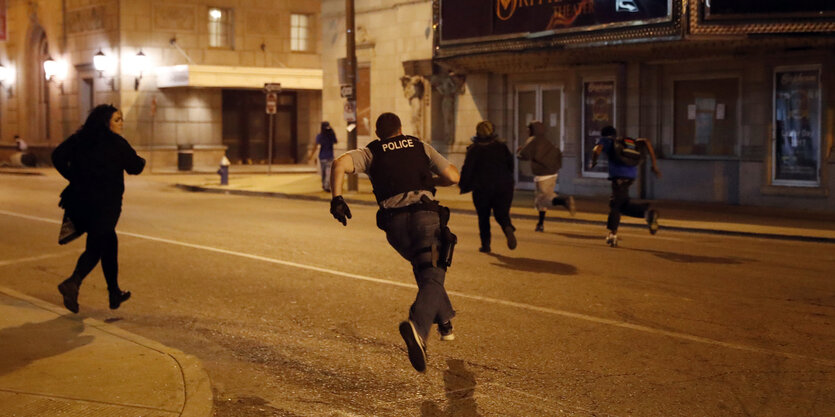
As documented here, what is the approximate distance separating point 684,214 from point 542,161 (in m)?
5.05

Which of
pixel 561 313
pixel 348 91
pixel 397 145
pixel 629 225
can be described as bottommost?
pixel 561 313

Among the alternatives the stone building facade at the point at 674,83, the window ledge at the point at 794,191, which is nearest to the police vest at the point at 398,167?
the stone building facade at the point at 674,83

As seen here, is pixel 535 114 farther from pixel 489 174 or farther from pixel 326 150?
pixel 489 174

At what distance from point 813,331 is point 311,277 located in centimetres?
541

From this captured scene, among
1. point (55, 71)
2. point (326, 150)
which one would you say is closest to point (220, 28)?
point (55, 71)

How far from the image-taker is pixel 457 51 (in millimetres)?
25234

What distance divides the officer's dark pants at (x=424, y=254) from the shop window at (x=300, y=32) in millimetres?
35162

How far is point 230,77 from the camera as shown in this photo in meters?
38.5

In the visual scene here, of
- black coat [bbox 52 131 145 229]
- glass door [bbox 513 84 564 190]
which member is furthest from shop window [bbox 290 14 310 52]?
black coat [bbox 52 131 145 229]

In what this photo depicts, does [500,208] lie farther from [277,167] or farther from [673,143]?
[277,167]

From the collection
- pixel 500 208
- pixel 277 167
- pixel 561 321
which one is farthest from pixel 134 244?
pixel 277 167

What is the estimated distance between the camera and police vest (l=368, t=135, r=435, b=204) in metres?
7.47

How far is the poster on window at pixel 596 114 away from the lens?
945 inches

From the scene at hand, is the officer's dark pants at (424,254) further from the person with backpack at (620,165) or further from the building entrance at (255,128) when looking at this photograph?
the building entrance at (255,128)
